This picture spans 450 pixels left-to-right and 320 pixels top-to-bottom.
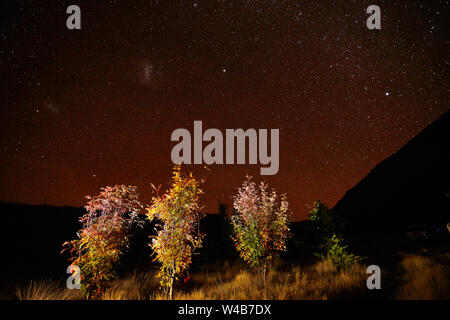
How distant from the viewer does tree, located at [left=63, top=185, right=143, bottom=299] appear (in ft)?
21.8

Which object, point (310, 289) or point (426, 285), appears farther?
point (310, 289)

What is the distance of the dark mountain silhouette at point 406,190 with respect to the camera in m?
35.3

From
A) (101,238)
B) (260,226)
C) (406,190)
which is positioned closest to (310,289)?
(260,226)

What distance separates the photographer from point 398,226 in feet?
118

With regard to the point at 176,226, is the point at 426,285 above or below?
below

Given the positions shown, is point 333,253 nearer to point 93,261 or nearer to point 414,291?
point 414,291

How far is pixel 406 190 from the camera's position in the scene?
155 feet

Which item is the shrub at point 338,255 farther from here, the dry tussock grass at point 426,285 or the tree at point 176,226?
the tree at point 176,226

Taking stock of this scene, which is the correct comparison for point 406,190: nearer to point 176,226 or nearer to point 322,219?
point 322,219

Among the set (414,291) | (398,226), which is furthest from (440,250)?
(398,226)

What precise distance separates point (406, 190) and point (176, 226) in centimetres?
5653

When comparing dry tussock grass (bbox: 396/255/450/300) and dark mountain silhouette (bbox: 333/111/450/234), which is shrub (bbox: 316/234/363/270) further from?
dark mountain silhouette (bbox: 333/111/450/234)
